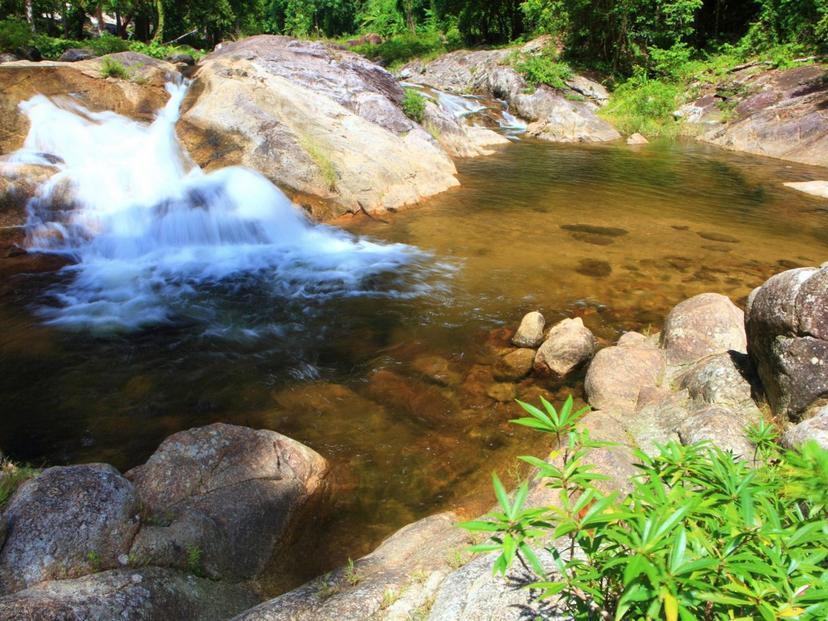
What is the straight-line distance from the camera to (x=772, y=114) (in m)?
18.4

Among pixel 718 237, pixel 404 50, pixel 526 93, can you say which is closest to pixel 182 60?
pixel 718 237

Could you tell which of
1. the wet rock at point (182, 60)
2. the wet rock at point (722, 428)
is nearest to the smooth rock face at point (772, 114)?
the wet rock at point (722, 428)

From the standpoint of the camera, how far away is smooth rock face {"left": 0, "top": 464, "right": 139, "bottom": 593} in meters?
2.61

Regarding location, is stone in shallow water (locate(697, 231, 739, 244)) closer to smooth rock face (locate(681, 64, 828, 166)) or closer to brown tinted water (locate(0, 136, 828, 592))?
brown tinted water (locate(0, 136, 828, 592))

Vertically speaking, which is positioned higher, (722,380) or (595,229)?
(595,229)

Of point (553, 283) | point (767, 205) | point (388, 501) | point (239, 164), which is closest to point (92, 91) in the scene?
point (239, 164)

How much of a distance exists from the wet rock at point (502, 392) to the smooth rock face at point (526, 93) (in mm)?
17465

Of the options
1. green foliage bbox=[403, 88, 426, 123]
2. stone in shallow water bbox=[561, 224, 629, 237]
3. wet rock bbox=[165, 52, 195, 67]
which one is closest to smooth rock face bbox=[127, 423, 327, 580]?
stone in shallow water bbox=[561, 224, 629, 237]

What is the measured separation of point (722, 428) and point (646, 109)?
22385 mm

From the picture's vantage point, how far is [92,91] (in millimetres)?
10742

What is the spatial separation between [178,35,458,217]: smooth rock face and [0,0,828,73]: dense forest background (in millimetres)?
9054

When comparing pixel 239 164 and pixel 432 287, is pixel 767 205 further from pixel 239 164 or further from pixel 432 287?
pixel 239 164

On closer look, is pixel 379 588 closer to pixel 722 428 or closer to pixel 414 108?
pixel 722 428

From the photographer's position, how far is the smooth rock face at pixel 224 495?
9.85ft
